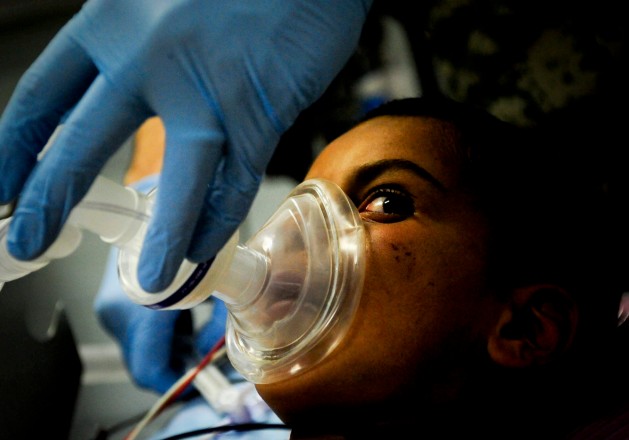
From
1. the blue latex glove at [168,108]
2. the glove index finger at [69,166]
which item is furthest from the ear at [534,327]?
the glove index finger at [69,166]

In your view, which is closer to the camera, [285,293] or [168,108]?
[168,108]

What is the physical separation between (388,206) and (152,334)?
74 centimetres

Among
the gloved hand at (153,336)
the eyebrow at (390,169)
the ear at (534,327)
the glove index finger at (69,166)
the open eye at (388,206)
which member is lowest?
the gloved hand at (153,336)

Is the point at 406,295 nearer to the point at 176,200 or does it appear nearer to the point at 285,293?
the point at 285,293

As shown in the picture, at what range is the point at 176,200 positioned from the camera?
0.69 meters

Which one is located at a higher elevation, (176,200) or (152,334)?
(176,200)

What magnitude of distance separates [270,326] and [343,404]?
0.16 m

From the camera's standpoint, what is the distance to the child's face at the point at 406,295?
2.84 feet

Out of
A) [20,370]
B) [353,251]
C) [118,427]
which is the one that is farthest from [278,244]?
[118,427]

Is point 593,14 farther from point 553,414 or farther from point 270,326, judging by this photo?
point 270,326

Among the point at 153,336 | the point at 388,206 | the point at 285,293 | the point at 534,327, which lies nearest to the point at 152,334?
the point at 153,336

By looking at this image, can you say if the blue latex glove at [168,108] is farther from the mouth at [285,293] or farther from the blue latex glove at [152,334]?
the blue latex glove at [152,334]

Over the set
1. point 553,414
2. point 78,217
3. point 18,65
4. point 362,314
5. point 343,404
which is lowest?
point 553,414

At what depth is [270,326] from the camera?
87 centimetres
